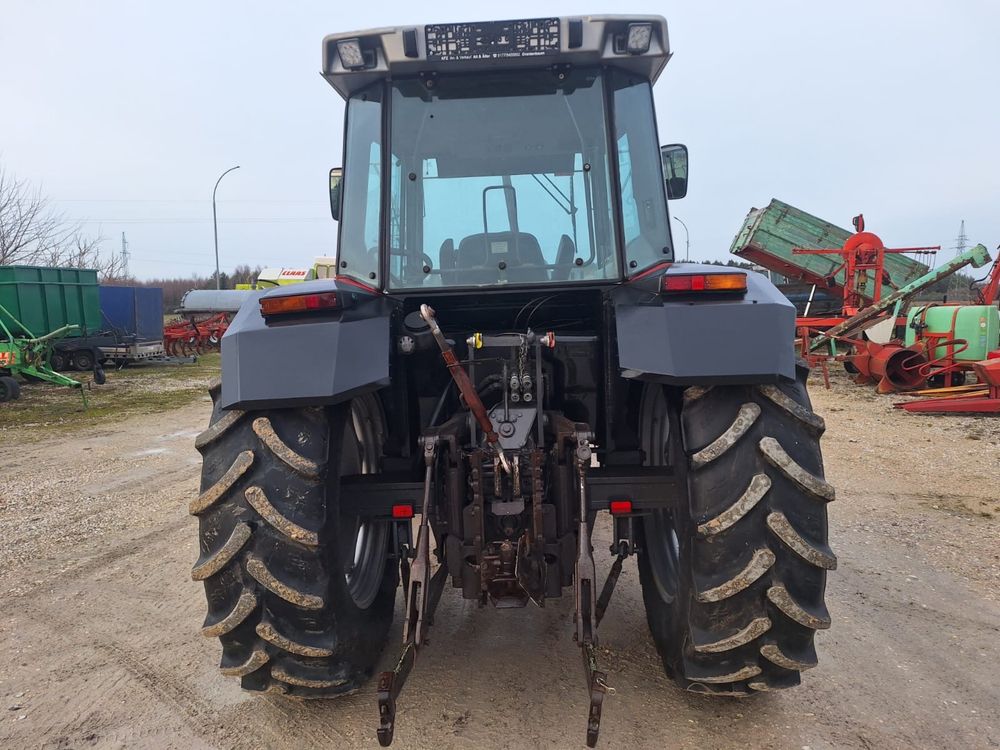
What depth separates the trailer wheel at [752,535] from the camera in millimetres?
2273

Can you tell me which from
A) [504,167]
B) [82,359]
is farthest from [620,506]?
[82,359]

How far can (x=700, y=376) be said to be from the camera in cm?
227

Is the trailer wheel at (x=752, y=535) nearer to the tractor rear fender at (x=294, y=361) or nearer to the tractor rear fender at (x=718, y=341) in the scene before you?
the tractor rear fender at (x=718, y=341)

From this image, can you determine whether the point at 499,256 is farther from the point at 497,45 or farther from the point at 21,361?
the point at 21,361

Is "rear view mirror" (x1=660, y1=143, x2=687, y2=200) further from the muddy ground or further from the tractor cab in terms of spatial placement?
the muddy ground

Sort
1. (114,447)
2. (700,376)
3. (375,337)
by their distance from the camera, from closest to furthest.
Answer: (700,376), (375,337), (114,447)

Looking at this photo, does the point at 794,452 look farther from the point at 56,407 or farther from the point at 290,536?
the point at 56,407

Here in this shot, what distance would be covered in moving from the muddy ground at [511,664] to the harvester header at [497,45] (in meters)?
2.57

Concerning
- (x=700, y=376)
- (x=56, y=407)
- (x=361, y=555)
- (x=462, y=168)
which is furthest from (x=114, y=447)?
(x=700, y=376)

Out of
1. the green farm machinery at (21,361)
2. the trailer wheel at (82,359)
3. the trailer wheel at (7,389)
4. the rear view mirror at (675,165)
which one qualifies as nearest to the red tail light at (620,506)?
the rear view mirror at (675,165)

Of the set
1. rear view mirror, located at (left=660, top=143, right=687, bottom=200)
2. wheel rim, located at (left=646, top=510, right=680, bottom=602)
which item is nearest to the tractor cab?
rear view mirror, located at (left=660, top=143, right=687, bottom=200)

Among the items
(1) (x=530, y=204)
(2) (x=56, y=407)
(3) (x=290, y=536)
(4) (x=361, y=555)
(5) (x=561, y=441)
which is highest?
(1) (x=530, y=204)

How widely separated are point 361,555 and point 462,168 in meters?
1.79

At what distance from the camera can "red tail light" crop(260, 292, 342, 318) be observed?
2385 millimetres
